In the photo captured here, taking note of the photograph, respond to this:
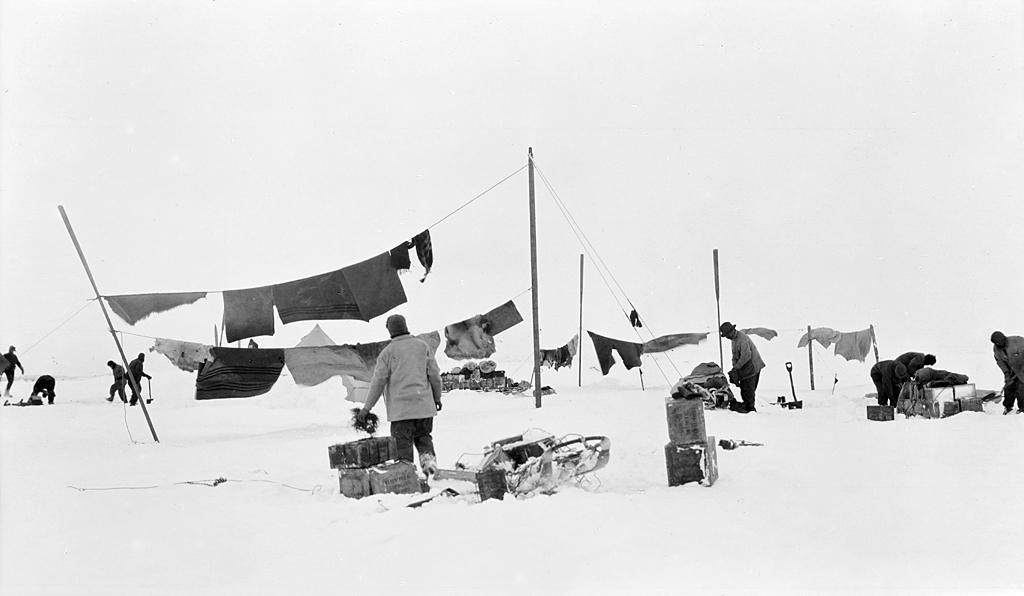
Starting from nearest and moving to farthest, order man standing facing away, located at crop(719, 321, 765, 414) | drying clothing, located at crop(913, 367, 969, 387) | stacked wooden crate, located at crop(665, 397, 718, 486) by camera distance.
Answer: stacked wooden crate, located at crop(665, 397, 718, 486) < drying clothing, located at crop(913, 367, 969, 387) < man standing facing away, located at crop(719, 321, 765, 414)

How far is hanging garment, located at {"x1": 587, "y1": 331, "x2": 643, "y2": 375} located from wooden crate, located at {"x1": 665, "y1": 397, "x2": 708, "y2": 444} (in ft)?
40.1

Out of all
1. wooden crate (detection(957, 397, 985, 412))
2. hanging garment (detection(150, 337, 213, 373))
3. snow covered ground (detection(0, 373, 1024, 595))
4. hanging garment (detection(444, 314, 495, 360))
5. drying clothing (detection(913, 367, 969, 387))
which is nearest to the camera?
snow covered ground (detection(0, 373, 1024, 595))

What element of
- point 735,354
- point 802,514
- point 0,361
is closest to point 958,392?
point 735,354

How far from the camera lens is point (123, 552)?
4.27m

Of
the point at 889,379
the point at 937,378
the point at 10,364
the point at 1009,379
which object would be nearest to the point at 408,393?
the point at 937,378

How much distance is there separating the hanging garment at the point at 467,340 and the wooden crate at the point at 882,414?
272 inches

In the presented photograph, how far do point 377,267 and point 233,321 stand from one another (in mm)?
2300

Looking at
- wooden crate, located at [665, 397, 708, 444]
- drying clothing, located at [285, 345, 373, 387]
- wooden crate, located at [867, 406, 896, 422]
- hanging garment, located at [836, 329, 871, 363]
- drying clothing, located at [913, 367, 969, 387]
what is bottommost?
wooden crate, located at [867, 406, 896, 422]

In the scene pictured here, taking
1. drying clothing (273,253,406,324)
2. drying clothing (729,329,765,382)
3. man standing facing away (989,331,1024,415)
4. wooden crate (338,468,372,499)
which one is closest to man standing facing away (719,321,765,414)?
drying clothing (729,329,765,382)

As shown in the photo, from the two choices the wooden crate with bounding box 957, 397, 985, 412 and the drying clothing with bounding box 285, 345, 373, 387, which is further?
the drying clothing with bounding box 285, 345, 373, 387

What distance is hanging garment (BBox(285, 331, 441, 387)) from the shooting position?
37.8 feet

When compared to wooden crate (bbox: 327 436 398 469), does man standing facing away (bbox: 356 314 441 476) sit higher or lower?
higher

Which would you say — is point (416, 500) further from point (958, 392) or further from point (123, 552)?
point (958, 392)

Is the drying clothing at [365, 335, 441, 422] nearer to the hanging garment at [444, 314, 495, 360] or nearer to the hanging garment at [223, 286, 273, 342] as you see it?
the hanging garment at [223, 286, 273, 342]
